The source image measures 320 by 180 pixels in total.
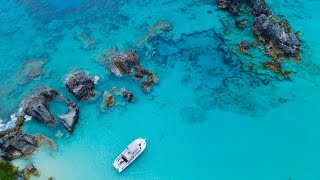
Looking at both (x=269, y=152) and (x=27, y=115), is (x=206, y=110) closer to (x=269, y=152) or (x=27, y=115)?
(x=269, y=152)

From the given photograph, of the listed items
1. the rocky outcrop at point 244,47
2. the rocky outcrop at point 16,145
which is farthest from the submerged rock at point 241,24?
the rocky outcrop at point 16,145

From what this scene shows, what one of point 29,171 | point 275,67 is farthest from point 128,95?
point 275,67

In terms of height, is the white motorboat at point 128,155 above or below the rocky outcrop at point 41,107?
below

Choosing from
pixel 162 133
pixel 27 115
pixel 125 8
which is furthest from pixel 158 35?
pixel 27 115

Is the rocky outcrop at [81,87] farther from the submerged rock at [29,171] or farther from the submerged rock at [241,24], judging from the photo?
the submerged rock at [241,24]

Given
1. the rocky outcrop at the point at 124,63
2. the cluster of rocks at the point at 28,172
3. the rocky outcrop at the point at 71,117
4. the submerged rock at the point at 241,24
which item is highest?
the rocky outcrop at the point at 124,63

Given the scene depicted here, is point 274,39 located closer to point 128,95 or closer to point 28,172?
point 128,95
